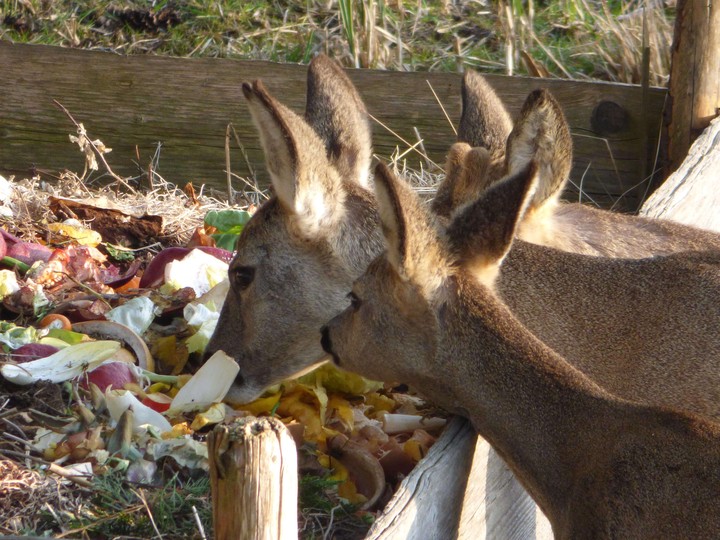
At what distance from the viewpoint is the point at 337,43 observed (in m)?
8.59

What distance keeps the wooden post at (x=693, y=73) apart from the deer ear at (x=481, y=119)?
5.81ft

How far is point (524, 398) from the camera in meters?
3.02

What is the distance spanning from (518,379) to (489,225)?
1.59ft

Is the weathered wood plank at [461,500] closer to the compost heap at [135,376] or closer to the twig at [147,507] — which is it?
the compost heap at [135,376]

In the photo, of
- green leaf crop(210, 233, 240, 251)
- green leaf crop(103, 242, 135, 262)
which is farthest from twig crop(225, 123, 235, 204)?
green leaf crop(103, 242, 135, 262)

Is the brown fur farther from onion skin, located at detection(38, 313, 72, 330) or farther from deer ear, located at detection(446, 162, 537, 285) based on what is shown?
onion skin, located at detection(38, 313, 72, 330)

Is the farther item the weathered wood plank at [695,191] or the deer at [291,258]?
the weathered wood plank at [695,191]

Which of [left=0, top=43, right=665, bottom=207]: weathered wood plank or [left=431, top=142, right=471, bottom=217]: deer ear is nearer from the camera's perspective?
[left=431, top=142, right=471, bottom=217]: deer ear

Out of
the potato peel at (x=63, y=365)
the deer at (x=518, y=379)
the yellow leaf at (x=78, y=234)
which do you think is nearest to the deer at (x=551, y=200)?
the deer at (x=518, y=379)

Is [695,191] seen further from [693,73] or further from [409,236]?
[409,236]

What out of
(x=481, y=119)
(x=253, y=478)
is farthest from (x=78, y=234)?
(x=253, y=478)

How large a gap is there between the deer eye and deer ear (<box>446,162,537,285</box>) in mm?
1250

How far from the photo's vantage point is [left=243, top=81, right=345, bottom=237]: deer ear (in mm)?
3812

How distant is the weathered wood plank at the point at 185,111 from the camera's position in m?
6.97
